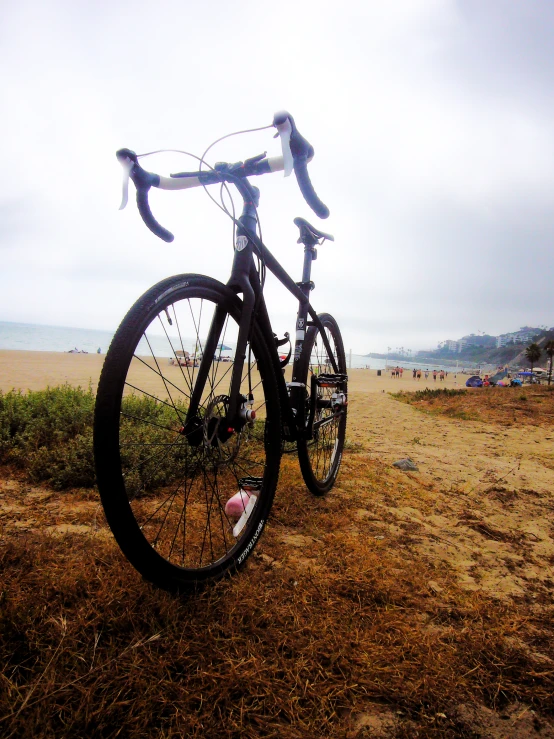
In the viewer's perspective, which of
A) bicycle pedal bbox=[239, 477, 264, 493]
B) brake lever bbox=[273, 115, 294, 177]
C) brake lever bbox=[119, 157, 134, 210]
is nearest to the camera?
brake lever bbox=[273, 115, 294, 177]

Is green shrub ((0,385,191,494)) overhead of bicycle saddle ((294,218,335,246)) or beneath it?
beneath

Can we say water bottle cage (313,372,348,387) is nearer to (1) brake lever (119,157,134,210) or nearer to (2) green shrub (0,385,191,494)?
(2) green shrub (0,385,191,494)

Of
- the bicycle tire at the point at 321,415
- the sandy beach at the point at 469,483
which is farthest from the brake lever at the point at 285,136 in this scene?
the sandy beach at the point at 469,483

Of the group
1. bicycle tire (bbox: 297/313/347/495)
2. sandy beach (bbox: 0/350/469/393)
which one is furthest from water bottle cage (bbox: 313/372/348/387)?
sandy beach (bbox: 0/350/469/393)

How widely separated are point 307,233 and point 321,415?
1660mm

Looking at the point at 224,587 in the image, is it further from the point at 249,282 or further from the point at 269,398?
the point at 249,282

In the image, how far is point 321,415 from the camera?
3.63 meters

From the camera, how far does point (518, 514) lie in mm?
3260

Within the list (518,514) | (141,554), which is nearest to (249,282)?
(141,554)

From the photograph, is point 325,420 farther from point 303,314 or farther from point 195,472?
point 195,472

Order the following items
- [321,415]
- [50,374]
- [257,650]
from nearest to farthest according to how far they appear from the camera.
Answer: [257,650] → [321,415] → [50,374]

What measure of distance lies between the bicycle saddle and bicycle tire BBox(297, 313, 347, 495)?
70 centimetres

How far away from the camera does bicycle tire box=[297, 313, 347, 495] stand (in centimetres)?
314

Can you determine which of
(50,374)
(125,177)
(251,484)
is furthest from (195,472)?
(50,374)
